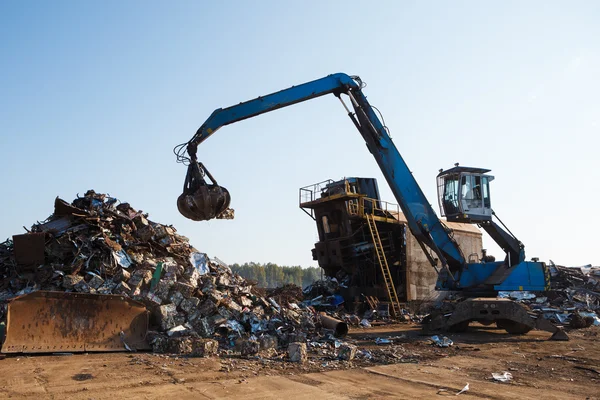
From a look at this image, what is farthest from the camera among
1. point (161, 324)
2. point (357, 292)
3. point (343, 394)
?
point (357, 292)

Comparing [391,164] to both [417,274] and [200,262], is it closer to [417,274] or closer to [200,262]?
[200,262]

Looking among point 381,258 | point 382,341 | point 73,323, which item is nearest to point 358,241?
point 381,258

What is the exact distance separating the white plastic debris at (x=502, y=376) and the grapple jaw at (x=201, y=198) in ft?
16.3

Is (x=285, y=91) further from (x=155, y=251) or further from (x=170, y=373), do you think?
(x=170, y=373)

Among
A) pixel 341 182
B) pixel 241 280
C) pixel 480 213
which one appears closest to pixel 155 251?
pixel 241 280

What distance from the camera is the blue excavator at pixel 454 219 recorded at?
11305 mm

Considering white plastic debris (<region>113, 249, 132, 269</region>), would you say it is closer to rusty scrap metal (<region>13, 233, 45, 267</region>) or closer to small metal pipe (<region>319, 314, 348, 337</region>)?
rusty scrap metal (<region>13, 233, 45, 267</region>)

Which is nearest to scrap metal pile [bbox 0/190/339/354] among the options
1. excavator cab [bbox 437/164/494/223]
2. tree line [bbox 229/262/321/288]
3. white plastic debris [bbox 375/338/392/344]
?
white plastic debris [bbox 375/338/392/344]

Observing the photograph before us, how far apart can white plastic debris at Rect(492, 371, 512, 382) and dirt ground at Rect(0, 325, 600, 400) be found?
82 millimetres

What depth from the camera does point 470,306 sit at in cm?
1152

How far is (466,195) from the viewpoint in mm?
13172

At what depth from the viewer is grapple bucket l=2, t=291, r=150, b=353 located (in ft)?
24.7

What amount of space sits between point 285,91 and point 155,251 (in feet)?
16.2

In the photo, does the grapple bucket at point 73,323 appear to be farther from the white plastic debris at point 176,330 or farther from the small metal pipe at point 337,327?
the small metal pipe at point 337,327
